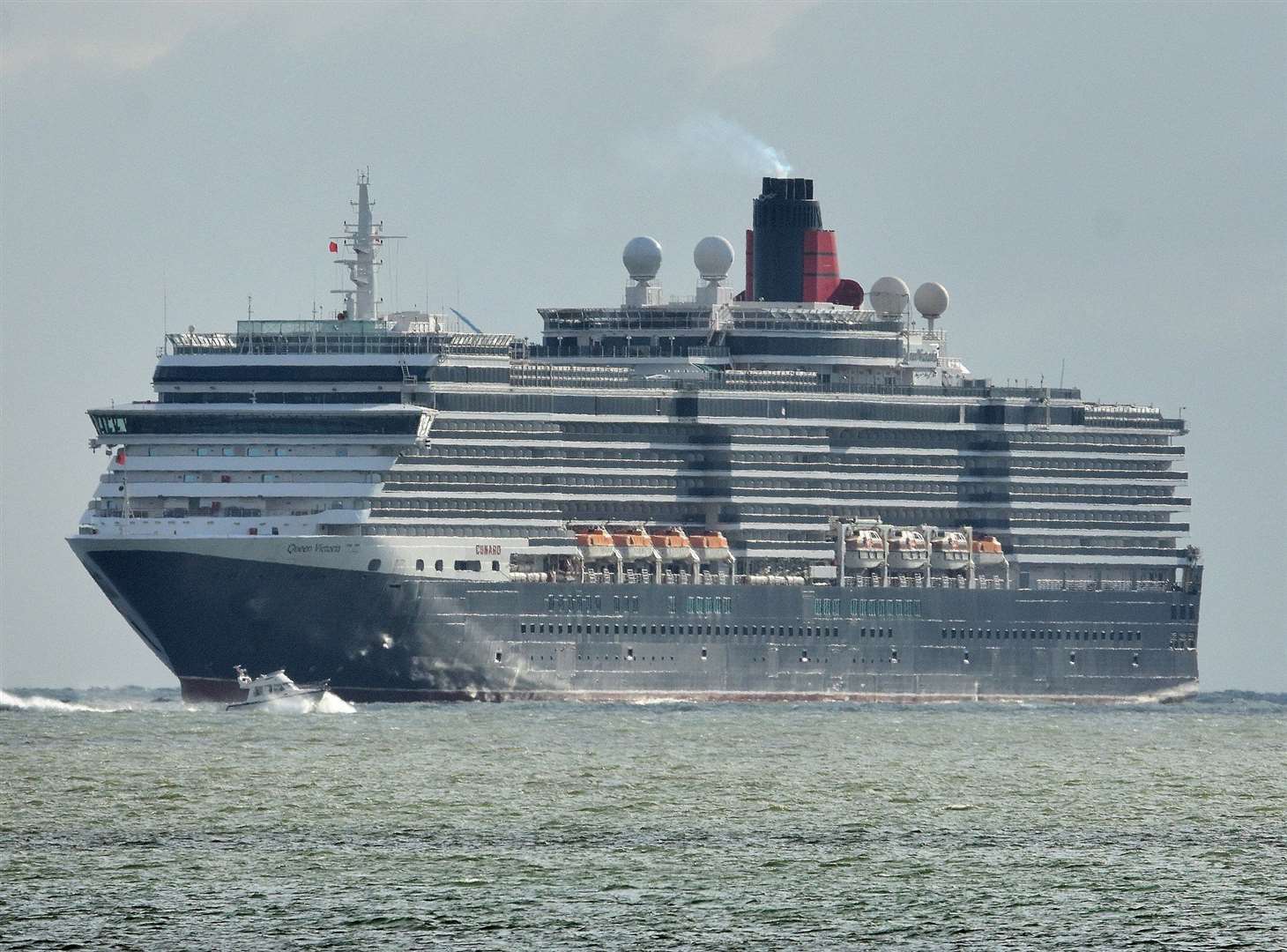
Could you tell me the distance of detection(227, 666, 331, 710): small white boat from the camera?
112062 mm

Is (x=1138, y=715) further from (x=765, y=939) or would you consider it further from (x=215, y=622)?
(x=765, y=939)

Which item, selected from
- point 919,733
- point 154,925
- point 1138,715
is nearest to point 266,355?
point 919,733

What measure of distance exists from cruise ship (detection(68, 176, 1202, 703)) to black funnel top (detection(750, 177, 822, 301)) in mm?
103

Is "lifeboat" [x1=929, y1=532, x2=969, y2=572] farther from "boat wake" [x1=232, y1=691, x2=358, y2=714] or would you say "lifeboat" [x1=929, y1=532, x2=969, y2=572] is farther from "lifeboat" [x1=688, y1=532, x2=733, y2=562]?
"boat wake" [x1=232, y1=691, x2=358, y2=714]

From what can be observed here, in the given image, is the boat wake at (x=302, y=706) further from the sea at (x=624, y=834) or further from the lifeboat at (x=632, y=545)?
the lifeboat at (x=632, y=545)

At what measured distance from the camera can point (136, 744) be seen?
100438 mm

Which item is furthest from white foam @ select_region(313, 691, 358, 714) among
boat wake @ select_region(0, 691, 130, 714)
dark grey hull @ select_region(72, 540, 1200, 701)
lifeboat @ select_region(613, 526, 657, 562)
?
boat wake @ select_region(0, 691, 130, 714)

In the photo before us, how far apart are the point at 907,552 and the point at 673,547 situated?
11.8 m

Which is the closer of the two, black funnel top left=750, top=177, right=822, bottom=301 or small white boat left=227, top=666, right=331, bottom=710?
small white boat left=227, top=666, right=331, bottom=710

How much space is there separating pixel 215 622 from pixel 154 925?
51.2 meters

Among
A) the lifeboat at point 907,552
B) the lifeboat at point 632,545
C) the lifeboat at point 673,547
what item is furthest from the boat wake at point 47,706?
the lifeboat at point 907,552

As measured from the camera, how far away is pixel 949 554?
130125 mm

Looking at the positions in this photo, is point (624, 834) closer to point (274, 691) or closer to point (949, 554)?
point (274, 691)

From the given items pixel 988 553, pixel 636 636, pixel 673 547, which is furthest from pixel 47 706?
pixel 988 553
